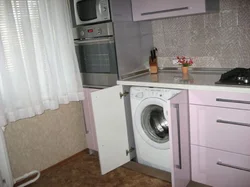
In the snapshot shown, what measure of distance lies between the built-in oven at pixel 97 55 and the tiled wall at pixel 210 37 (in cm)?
60

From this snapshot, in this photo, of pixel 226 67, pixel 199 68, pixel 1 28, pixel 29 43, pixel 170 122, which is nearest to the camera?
pixel 170 122

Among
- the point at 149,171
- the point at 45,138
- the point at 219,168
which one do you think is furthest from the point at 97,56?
the point at 219,168

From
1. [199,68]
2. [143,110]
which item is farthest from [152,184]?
[199,68]

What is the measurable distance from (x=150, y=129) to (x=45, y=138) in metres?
1.04

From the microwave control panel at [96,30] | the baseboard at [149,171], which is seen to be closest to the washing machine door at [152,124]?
the baseboard at [149,171]

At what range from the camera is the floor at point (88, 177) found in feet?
7.22

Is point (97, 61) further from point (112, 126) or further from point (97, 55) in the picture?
point (112, 126)

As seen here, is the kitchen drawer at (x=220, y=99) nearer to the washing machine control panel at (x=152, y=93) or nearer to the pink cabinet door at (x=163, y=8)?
the washing machine control panel at (x=152, y=93)

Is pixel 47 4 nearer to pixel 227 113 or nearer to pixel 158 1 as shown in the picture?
pixel 158 1

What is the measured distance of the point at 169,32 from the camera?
2498 millimetres

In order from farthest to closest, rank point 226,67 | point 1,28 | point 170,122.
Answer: point 226,67 → point 1,28 → point 170,122

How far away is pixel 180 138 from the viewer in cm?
181

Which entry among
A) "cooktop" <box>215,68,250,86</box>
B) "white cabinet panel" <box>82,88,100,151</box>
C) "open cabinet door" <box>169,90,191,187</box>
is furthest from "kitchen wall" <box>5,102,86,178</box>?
"cooktop" <box>215,68,250,86</box>

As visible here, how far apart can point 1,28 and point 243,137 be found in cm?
198
